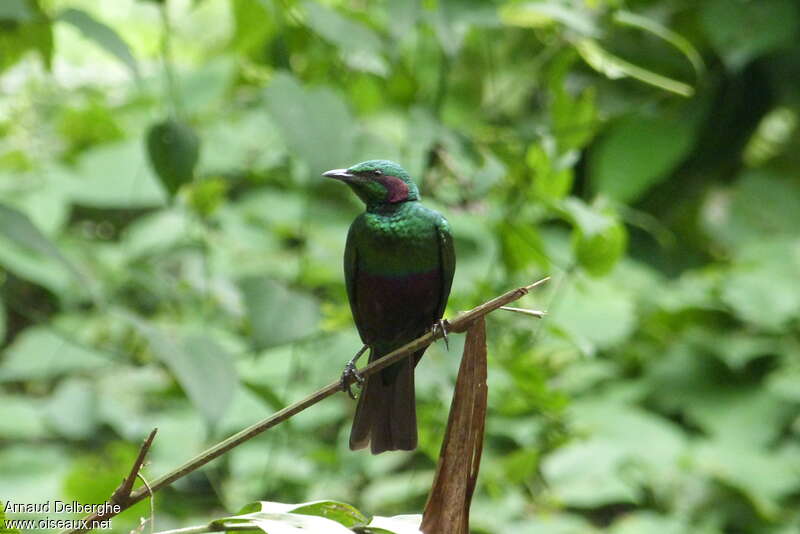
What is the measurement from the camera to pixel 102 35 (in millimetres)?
1727

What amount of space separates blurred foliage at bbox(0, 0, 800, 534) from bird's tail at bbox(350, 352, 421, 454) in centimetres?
80

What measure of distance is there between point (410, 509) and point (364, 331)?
2.12m

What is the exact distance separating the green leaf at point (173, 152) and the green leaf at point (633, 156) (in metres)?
2.13

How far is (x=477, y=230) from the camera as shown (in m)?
2.58

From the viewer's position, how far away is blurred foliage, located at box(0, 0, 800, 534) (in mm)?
2029

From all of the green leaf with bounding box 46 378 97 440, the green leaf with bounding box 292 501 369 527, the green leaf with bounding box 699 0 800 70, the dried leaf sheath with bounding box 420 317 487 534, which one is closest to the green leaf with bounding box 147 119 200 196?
the green leaf with bounding box 292 501 369 527

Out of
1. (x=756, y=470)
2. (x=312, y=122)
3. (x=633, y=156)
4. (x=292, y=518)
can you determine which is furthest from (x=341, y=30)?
(x=756, y=470)

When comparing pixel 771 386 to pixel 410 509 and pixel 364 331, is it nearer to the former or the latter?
pixel 410 509

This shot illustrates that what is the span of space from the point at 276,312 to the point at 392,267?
31.6 inches

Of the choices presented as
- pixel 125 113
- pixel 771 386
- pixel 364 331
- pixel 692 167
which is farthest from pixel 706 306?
pixel 364 331

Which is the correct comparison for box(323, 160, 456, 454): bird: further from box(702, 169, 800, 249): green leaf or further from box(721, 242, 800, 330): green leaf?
box(702, 169, 800, 249): green leaf

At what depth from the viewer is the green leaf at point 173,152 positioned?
179 centimetres

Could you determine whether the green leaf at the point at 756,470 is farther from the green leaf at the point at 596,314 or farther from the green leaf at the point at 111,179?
the green leaf at the point at 111,179

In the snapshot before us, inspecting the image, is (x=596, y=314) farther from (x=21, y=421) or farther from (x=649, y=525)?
(x=21, y=421)
